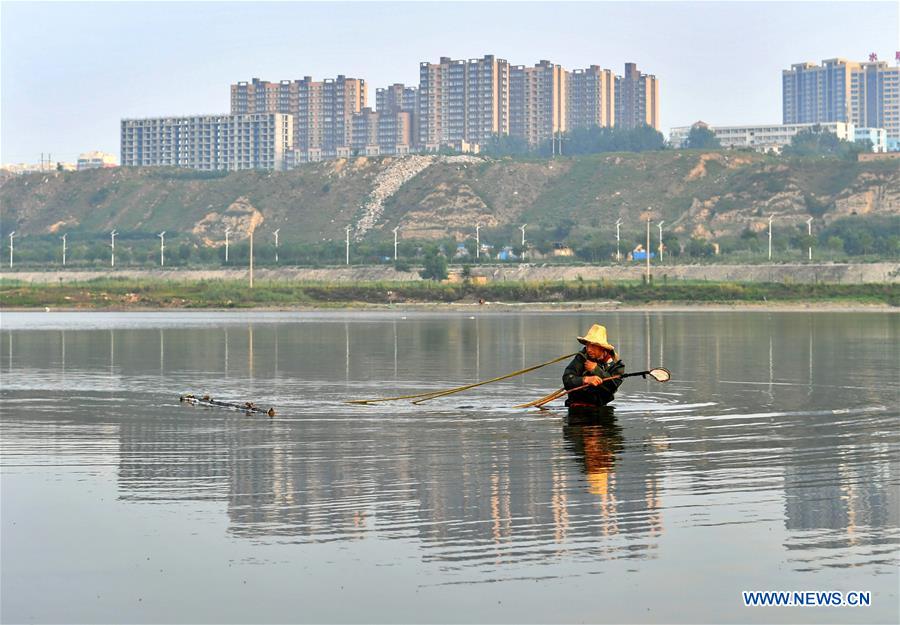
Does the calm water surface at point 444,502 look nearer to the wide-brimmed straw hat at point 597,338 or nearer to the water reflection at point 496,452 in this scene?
the water reflection at point 496,452

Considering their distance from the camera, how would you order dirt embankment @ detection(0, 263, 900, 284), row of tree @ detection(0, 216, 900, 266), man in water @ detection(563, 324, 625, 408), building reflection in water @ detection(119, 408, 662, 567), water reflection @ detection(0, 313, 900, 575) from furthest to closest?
1. row of tree @ detection(0, 216, 900, 266)
2. dirt embankment @ detection(0, 263, 900, 284)
3. man in water @ detection(563, 324, 625, 408)
4. water reflection @ detection(0, 313, 900, 575)
5. building reflection in water @ detection(119, 408, 662, 567)

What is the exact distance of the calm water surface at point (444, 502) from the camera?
13117 millimetres

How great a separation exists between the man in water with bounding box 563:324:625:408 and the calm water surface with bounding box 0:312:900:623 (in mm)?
634

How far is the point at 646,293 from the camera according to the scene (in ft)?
401

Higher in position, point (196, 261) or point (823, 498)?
point (196, 261)

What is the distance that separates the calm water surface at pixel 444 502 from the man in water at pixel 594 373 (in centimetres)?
63

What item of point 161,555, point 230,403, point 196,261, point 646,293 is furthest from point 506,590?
point 196,261

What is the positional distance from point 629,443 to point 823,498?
647cm

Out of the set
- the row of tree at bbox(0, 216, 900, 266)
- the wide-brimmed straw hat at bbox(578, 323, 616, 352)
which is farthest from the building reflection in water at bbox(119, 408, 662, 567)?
the row of tree at bbox(0, 216, 900, 266)

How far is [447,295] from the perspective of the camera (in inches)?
5182

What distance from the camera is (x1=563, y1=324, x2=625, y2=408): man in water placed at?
2908cm

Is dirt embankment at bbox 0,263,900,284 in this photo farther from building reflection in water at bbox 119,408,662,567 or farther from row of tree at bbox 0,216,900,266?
building reflection in water at bbox 119,408,662,567

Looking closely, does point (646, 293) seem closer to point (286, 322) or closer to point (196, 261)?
point (286, 322)

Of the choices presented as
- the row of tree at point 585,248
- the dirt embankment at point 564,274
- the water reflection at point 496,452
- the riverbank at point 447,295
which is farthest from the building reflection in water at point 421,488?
the row of tree at point 585,248
